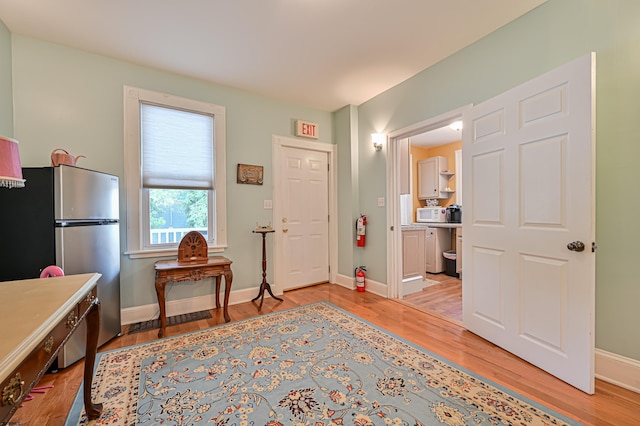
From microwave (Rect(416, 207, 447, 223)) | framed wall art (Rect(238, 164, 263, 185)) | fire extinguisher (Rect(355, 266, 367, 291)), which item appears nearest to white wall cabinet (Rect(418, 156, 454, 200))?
microwave (Rect(416, 207, 447, 223))

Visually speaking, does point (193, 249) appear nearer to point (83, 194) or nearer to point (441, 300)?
point (83, 194)

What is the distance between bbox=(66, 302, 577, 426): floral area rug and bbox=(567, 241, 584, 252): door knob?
0.94m

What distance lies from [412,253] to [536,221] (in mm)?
2400

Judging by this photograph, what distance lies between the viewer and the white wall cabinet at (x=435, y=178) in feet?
17.7

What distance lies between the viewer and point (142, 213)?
9.34 ft

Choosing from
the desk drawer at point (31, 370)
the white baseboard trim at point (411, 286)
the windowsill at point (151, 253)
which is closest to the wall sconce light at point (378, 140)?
the white baseboard trim at point (411, 286)

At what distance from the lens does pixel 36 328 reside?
831mm

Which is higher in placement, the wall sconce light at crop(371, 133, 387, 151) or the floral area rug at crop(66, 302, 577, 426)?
the wall sconce light at crop(371, 133, 387, 151)

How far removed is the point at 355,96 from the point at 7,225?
11.8 ft

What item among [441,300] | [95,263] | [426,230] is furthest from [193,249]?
[426,230]

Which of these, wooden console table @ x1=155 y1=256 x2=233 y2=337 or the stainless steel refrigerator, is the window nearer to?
wooden console table @ x1=155 y1=256 x2=233 y2=337

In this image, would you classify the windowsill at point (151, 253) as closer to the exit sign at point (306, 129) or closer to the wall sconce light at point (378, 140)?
the exit sign at point (306, 129)

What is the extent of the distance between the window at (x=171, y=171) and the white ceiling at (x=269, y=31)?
424 millimetres

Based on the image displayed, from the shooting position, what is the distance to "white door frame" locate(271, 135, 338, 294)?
3670 millimetres
